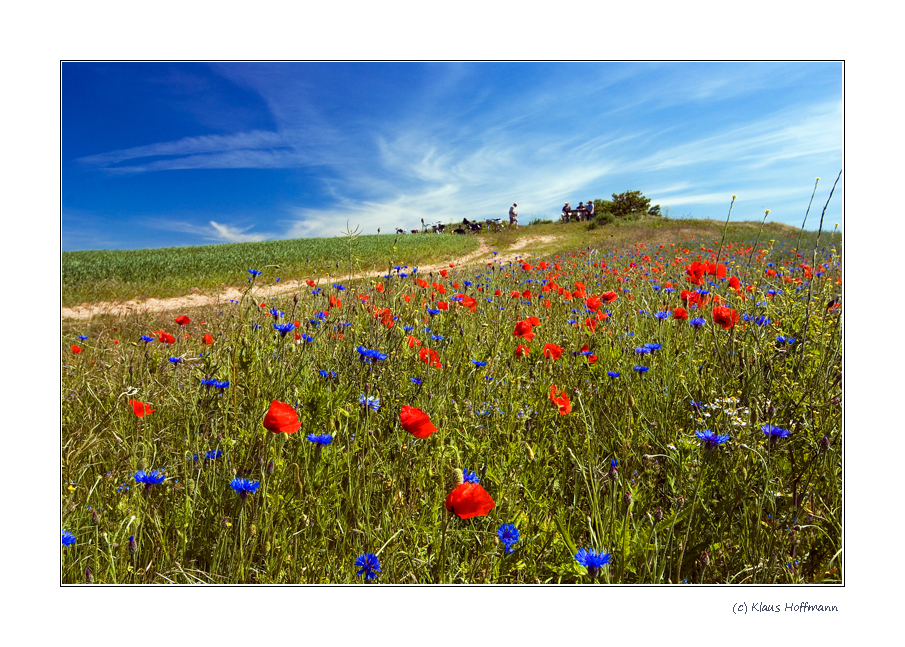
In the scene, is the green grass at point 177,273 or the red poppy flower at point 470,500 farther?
the green grass at point 177,273

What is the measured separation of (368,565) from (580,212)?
35136 millimetres

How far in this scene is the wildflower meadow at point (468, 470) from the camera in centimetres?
127

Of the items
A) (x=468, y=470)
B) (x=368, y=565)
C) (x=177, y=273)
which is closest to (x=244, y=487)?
(x=368, y=565)

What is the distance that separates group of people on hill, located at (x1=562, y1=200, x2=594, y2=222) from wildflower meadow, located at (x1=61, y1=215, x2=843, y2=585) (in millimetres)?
31440

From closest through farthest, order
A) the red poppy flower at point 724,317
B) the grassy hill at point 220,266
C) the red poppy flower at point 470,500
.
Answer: the red poppy flower at point 470,500, the red poppy flower at point 724,317, the grassy hill at point 220,266

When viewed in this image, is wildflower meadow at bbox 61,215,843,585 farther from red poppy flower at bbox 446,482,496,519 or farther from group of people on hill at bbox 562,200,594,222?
group of people on hill at bbox 562,200,594,222

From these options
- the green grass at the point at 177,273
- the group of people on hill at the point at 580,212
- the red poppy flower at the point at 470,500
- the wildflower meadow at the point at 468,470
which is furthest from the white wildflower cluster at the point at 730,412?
the group of people on hill at the point at 580,212

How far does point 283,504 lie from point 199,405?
80 centimetres

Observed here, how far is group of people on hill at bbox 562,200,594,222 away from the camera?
1266 inches

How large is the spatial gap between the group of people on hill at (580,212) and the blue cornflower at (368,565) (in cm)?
3282

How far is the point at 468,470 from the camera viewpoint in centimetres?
171

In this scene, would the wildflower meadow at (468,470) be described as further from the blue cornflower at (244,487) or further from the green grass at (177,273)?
the green grass at (177,273)

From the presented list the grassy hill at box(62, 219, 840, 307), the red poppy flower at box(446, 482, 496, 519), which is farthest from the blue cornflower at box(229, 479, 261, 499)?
the grassy hill at box(62, 219, 840, 307)
